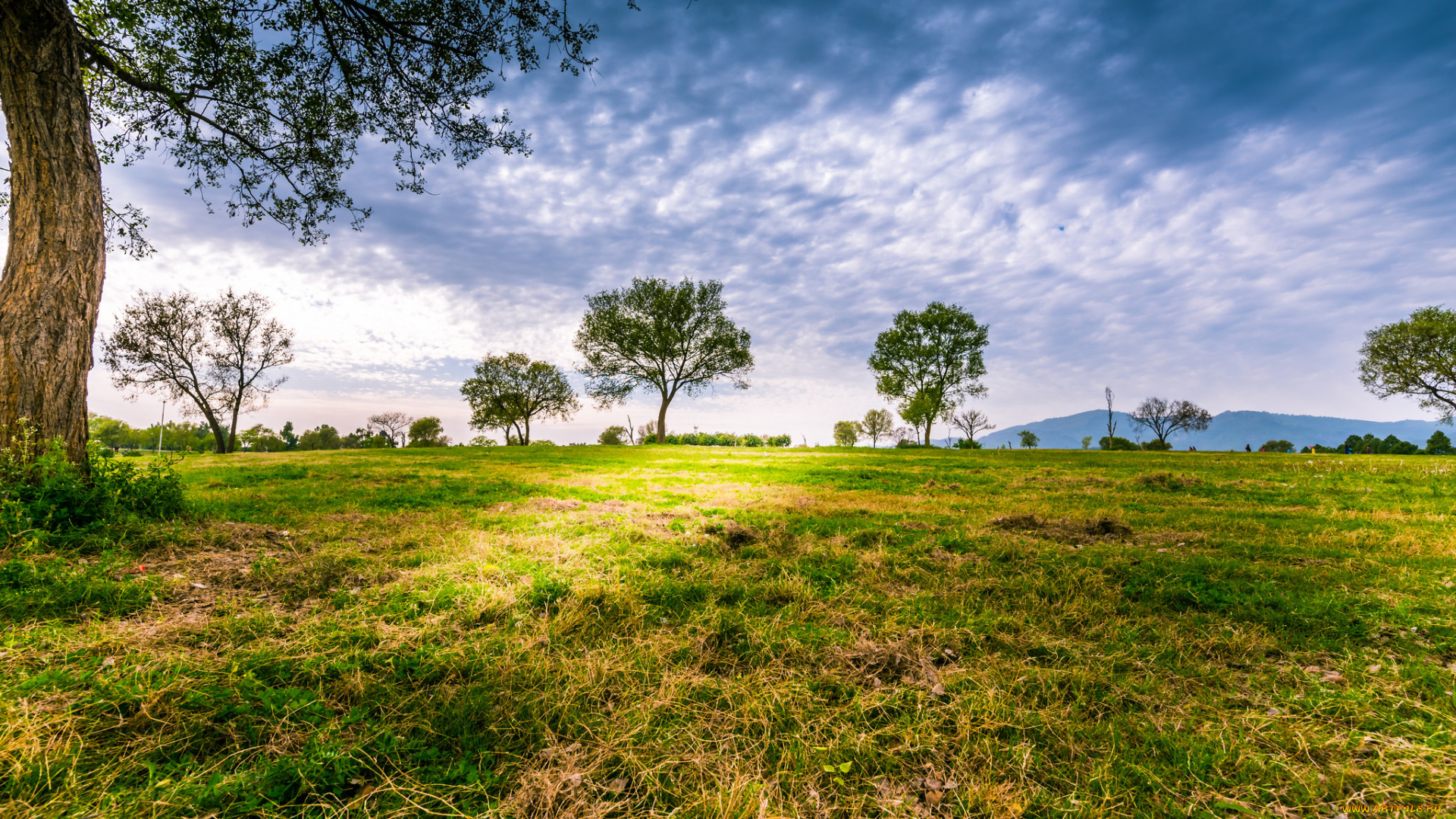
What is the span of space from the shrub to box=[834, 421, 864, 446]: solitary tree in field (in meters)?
97.7

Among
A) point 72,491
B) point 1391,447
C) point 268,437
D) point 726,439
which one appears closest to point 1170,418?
point 1391,447

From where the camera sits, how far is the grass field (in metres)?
2.66

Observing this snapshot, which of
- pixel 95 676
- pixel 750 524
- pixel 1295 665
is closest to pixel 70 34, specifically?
pixel 95 676

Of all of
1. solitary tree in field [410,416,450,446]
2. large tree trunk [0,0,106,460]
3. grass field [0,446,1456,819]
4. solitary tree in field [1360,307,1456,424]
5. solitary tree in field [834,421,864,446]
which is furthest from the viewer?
solitary tree in field [834,421,864,446]

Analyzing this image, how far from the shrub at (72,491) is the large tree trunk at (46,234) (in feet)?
1.23

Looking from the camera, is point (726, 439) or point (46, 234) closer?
point (46, 234)

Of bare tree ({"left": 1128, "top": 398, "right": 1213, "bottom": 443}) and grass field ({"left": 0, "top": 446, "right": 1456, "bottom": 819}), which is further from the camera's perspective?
bare tree ({"left": 1128, "top": 398, "right": 1213, "bottom": 443})

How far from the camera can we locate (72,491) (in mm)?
6285

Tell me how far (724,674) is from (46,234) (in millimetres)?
10979

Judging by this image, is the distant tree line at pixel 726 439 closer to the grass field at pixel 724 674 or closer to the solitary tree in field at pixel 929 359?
the solitary tree in field at pixel 929 359

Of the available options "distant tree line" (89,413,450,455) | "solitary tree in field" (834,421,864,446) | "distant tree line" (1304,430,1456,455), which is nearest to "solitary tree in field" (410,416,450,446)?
"distant tree line" (89,413,450,455)

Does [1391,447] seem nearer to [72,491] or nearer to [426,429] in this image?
[72,491]

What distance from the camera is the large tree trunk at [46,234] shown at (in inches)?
258

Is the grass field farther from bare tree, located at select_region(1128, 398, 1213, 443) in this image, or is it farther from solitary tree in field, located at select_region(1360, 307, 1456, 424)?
bare tree, located at select_region(1128, 398, 1213, 443)
